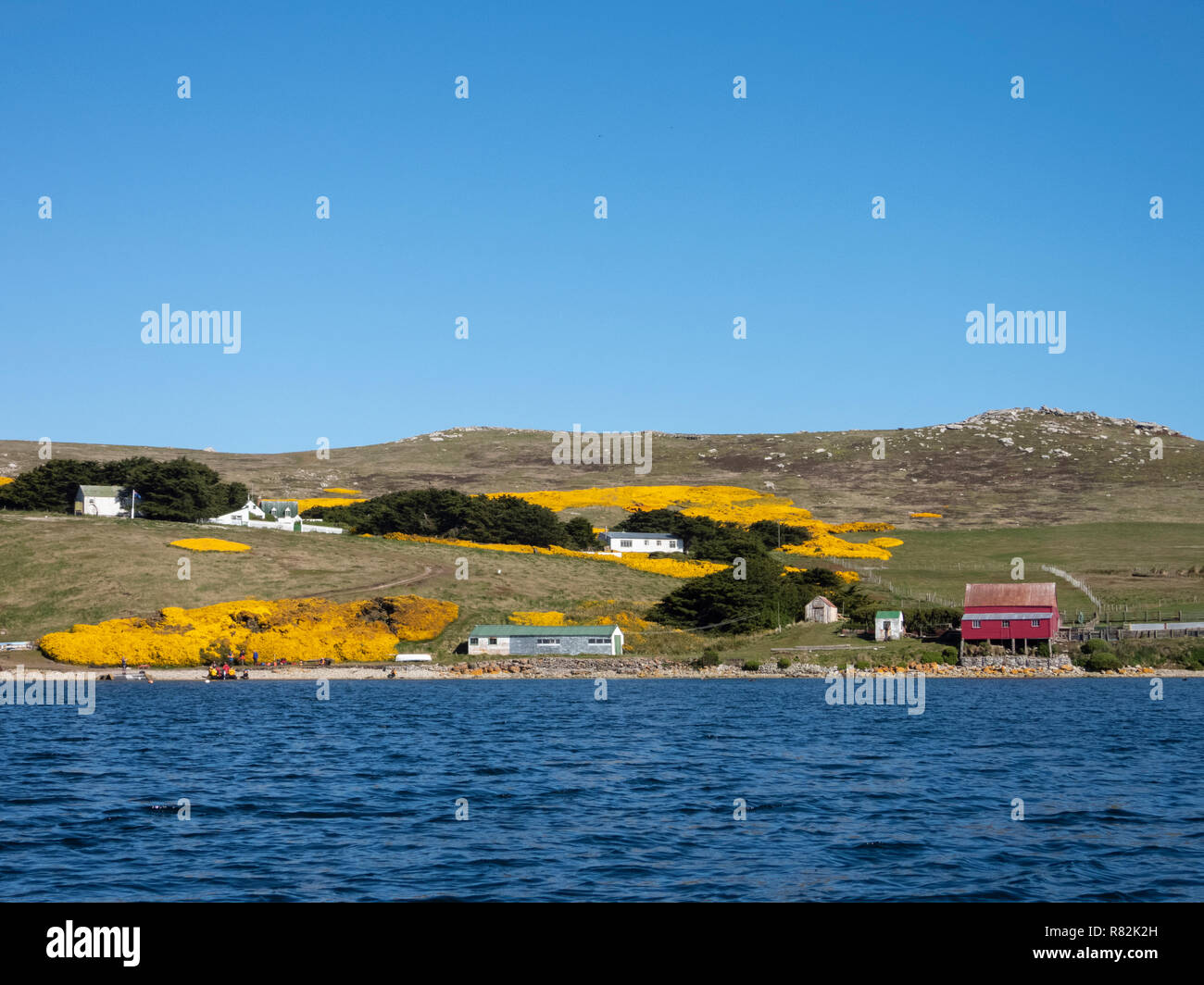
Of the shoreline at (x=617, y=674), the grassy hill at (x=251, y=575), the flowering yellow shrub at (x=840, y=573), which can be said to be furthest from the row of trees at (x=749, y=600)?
the shoreline at (x=617, y=674)

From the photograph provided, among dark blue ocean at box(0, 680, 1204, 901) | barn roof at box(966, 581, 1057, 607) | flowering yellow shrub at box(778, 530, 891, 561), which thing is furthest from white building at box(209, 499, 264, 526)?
barn roof at box(966, 581, 1057, 607)

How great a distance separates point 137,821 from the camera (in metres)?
24.5

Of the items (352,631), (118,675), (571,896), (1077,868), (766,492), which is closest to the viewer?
(571,896)

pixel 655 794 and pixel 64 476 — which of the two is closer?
pixel 655 794

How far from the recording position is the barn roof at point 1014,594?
81.5m

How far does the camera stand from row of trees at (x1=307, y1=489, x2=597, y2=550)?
12662 centimetres

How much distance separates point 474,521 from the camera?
420 ft

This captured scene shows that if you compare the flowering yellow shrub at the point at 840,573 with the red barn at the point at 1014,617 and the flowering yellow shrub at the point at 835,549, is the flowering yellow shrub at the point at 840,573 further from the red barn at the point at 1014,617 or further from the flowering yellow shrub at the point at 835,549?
the red barn at the point at 1014,617

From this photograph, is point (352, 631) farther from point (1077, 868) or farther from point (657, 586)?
point (1077, 868)

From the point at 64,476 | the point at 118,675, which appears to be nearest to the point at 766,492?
the point at 64,476

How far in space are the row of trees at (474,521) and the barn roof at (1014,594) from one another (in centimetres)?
5370
